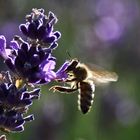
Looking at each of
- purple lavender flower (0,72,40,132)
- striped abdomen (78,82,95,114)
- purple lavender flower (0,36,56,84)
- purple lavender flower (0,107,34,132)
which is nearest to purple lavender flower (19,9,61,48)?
purple lavender flower (0,36,56,84)

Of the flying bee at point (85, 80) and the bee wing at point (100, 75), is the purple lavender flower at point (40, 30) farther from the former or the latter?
the bee wing at point (100, 75)

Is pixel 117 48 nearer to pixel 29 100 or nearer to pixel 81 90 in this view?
pixel 81 90

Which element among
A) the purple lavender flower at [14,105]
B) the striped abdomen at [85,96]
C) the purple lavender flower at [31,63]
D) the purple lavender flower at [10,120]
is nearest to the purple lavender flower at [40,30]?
the purple lavender flower at [31,63]

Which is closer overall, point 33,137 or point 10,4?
point 33,137

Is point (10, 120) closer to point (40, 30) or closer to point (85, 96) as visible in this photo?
point (40, 30)

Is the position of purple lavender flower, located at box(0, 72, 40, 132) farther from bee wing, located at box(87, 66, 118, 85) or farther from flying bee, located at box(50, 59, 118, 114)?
bee wing, located at box(87, 66, 118, 85)

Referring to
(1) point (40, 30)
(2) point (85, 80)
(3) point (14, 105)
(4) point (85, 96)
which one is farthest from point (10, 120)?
(2) point (85, 80)

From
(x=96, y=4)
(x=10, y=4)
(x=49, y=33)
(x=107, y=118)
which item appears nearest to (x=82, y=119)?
(x=107, y=118)
